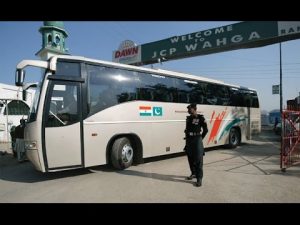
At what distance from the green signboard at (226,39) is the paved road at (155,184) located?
7508 millimetres

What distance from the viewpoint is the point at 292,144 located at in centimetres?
916

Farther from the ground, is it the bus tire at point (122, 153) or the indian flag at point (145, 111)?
the indian flag at point (145, 111)

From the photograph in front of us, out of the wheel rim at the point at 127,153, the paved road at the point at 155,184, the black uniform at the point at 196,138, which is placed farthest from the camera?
the wheel rim at the point at 127,153

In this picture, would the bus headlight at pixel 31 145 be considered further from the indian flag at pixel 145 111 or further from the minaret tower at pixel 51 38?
the minaret tower at pixel 51 38

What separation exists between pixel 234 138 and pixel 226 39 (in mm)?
5328

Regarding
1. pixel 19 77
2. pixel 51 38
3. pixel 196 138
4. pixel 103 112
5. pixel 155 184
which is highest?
pixel 51 38

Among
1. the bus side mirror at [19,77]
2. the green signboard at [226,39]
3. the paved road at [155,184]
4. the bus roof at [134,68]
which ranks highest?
the green signboard at [226,39]

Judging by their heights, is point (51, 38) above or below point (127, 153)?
above

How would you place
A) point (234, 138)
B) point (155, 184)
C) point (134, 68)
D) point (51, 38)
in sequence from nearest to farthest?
point (155, 184)
point (134, 68)
point (234, 138)
point (51, 38)

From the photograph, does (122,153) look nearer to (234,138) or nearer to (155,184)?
(155,184)

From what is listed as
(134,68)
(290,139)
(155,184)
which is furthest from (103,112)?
(290,139)

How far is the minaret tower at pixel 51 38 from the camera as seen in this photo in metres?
28.1

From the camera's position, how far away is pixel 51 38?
2881 centimetres

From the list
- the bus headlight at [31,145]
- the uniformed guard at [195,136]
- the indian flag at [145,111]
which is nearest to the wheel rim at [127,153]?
the indian flag at [145,111]
